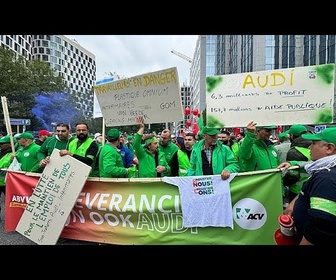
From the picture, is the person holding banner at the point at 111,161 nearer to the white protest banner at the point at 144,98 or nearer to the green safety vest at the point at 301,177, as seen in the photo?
the white protest banner at the point at 144,98

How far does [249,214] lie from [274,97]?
134 cm

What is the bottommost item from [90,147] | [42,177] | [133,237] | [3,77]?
[133,237]

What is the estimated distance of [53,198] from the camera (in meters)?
4.52

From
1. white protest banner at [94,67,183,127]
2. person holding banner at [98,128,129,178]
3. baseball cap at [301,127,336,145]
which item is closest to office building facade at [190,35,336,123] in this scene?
white protest banner at [94,67,183,127]

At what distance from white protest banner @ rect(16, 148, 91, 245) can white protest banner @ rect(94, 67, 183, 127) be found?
0.92 metres

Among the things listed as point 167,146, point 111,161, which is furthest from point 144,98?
point 167,146

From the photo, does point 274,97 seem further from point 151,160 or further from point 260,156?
point 151,160

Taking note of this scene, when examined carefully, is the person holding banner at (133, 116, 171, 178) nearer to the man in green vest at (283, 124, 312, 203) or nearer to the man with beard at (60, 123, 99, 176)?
the man with beard at (60, 123, 99, 176)

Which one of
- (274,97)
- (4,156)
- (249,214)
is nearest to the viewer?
(274,97)

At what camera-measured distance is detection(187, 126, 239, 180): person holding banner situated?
4238 millimetres

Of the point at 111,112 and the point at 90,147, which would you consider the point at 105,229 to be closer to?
the point at 90,147
